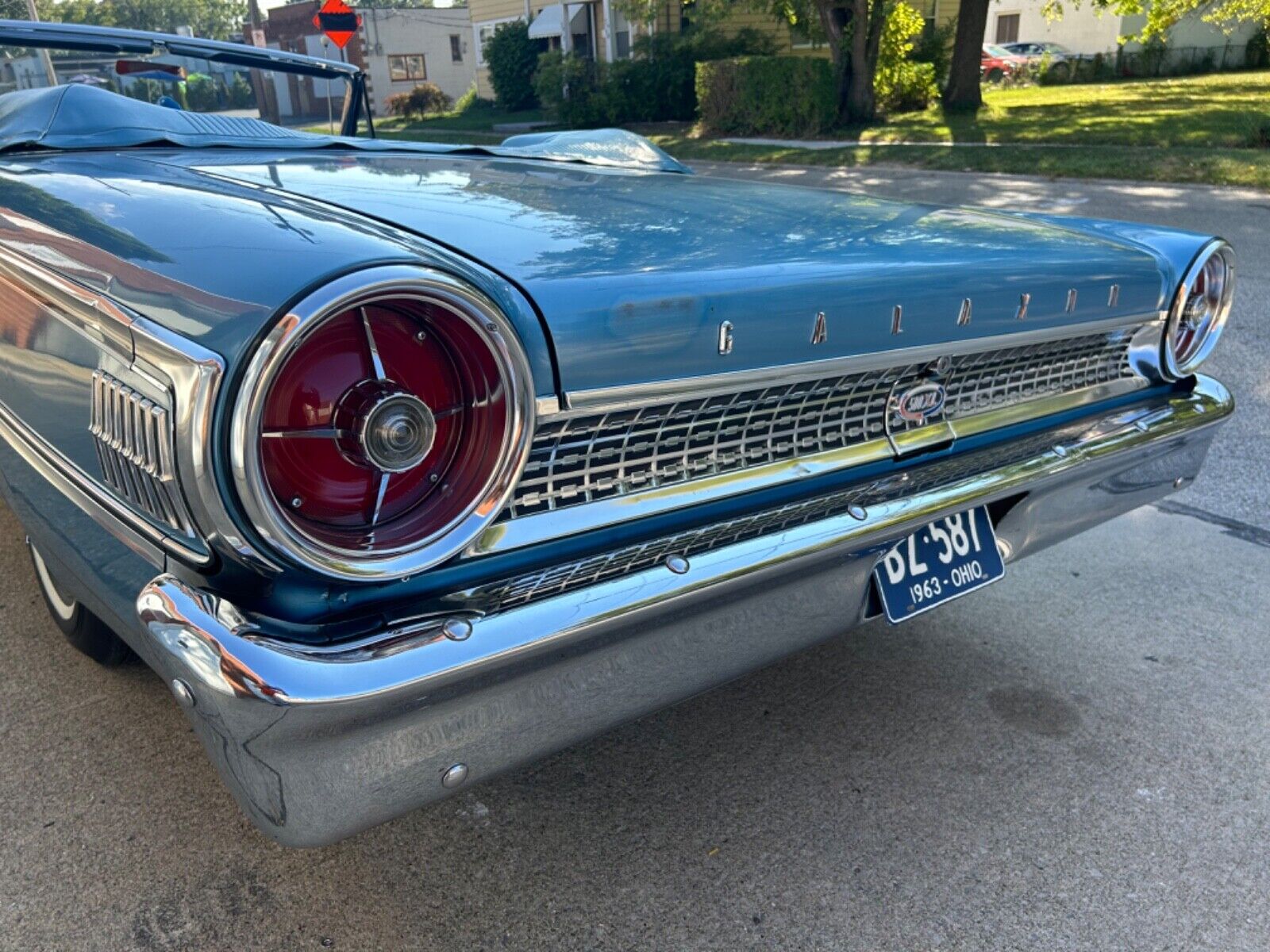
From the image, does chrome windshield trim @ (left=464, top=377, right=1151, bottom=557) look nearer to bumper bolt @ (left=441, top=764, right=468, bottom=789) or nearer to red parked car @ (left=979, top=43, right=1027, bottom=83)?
bumper bolt @ (left=441, top=764, right=468, bottom=789)

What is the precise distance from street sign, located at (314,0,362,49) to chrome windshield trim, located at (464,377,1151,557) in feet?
37.1

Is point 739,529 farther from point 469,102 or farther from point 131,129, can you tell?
point 469,102

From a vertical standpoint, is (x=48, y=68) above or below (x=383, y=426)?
above

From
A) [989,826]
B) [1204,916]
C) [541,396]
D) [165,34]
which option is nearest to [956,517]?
[989,826]

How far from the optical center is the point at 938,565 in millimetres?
2139

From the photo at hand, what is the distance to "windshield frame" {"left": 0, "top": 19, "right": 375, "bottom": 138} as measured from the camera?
130 inches

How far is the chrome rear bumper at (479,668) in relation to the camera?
1.38m

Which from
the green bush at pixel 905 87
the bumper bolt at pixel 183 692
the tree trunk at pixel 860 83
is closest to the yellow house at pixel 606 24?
the green bush at pixel 905 87

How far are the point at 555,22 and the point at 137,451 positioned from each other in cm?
2387

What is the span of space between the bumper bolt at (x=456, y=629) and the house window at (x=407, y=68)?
34.3 metres

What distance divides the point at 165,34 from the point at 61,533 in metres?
2.33

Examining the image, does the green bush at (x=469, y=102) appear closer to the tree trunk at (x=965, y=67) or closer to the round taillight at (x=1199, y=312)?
the tree trunk at (x=965, y=67)

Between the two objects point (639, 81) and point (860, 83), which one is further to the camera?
point (639, 81)

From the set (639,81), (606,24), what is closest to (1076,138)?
(639,81)
